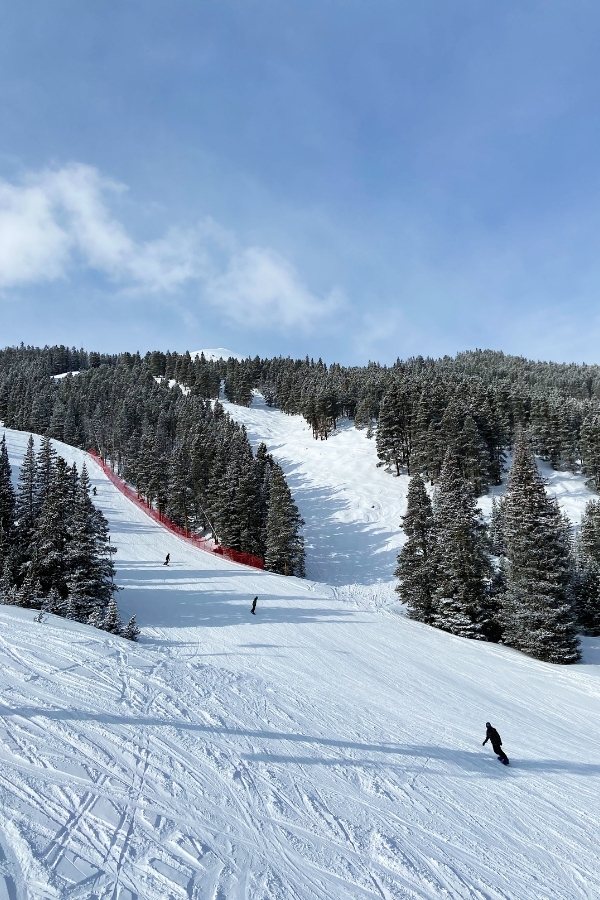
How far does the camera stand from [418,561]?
33.6 m

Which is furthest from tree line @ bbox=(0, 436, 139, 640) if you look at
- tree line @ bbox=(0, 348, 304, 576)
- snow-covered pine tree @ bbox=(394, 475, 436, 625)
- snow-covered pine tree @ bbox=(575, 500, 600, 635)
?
snow-covered pine tree @ bbox=(575, 500, 600, 635)

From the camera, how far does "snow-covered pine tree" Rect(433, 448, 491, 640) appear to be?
2870 centimetres

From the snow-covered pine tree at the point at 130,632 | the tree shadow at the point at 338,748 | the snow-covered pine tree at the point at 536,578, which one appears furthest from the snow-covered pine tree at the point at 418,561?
the snow-covered pine tree at the point at 130,632

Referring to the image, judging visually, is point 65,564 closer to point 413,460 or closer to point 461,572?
point 461,572

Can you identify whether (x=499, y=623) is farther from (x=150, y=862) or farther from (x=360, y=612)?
(x=150, y=862)

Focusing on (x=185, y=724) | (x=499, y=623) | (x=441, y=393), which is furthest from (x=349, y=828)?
(x=441, y=393)

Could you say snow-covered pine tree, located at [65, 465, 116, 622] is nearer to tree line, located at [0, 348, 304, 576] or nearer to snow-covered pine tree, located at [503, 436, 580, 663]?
tree line, located at [0, 348, 304, 576]

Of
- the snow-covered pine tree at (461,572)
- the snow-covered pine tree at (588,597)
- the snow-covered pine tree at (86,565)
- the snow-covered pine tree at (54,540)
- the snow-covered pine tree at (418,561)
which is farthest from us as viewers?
the snow-covered pine tree at (588,597)

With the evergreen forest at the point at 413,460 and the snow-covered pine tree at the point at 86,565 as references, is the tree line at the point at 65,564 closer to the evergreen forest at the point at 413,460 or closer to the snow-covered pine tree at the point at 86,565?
the snow-covered pine tree at the point at 86,565

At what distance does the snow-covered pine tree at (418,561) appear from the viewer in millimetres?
31797

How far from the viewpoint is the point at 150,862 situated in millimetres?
5988

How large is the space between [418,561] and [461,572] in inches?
184

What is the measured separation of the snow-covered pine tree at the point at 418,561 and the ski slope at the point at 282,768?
8714 millimetres

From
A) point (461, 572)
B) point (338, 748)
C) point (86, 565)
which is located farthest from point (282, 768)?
point (461, 572)
